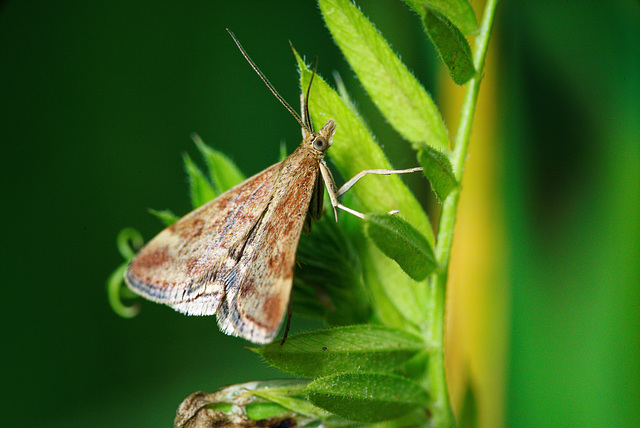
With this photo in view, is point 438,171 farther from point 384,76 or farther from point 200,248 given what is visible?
point 200,248

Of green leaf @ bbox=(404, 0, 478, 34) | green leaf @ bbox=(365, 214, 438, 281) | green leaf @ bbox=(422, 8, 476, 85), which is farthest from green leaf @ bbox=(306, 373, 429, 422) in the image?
green leaf @ bbox=(404, 0, 478, 34)

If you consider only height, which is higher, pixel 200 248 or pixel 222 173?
pixel 222 173

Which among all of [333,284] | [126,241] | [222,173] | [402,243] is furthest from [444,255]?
[126,241]

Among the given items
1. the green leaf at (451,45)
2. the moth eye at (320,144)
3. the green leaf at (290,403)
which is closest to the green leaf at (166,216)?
the moth eye at (320,144)

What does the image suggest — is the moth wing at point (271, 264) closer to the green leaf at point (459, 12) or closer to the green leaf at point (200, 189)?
the green leaf at point (200, 189)

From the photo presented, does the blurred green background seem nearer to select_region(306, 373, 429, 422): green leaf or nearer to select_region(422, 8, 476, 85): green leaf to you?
select_region(306, 373, 429, 422): green leaf

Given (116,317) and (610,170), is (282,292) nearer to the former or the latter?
A: (610,170)

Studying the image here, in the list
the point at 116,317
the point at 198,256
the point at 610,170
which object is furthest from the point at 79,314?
the point at 610,170
